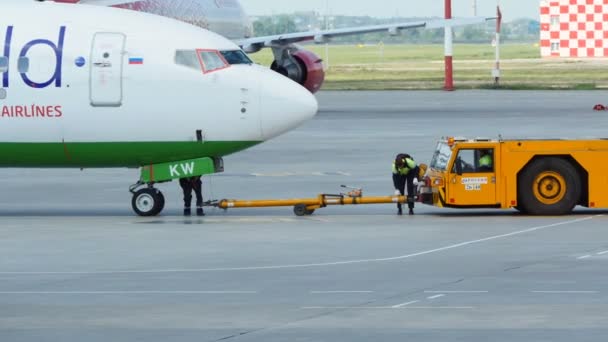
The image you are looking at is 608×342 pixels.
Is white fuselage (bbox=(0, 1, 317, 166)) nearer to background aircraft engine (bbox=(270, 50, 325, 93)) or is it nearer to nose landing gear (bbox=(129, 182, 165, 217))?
nose landing gear (bbox=(129, 182, 165, 217))

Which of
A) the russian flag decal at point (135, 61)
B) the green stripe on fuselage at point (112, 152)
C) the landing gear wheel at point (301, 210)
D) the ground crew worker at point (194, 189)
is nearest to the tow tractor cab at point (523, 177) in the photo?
the landing gear wheel at point (301, 210)

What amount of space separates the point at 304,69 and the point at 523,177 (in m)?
36.6

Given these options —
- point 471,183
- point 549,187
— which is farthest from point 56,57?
point 549,187

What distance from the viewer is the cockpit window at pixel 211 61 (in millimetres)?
30438

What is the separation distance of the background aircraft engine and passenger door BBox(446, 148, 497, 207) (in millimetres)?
36080

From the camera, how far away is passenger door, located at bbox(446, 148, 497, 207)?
29469 mm

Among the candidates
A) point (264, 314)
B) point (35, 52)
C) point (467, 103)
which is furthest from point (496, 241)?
point (467, 103)

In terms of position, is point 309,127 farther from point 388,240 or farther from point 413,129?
point 388,240

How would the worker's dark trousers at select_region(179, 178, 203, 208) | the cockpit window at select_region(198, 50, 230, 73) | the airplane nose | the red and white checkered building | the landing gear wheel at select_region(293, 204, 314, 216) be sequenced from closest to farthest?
1. the airplane nose
2. the cockpit window at select_region(198, 50, 230, 73)
3. the landing gear wheel at select_region(293, 204, 314, 216)
4. the worker's dark trousers at select_region(179, 178, 203, 208)
5. the red and white checkered building

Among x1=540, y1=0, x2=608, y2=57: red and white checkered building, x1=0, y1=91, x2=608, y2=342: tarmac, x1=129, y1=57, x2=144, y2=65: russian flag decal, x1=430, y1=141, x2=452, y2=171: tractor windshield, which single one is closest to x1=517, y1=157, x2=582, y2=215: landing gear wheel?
x1=0, y1=91, x2=608, y2=342: tarmac

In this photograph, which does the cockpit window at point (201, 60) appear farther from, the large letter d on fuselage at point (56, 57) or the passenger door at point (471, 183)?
the passenger door at point (471, 183)

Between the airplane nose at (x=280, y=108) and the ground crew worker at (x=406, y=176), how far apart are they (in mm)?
1945

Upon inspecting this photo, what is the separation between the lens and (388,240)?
2609cm

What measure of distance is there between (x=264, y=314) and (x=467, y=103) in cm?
5680
